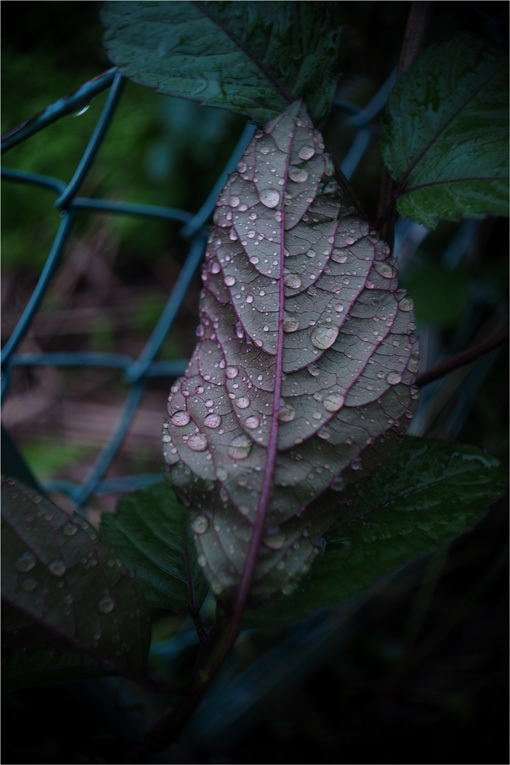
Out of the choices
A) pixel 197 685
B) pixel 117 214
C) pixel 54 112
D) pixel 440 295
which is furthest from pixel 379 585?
pixel 54 112

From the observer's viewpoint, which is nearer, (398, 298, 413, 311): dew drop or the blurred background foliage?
(398, 298, 413, 311): dew drop

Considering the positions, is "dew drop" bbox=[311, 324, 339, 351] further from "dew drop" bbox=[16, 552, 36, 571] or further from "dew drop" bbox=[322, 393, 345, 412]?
"dew drop" bbox=[16, 552, 36, 571]

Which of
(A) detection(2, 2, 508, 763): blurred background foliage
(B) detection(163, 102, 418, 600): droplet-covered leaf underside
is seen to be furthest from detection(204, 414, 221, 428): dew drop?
(A) detection(2, 2, 508, 763): blurred background foliage

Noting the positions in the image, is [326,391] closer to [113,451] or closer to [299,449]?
[299,449]

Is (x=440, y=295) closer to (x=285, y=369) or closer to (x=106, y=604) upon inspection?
(x=285, y=369)

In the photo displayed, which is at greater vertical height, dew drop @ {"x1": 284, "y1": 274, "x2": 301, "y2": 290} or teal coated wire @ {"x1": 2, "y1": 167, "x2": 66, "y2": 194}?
teal coated wire @ {"x1": 2, "y1": 167, "x2": 66, "y2": 194}

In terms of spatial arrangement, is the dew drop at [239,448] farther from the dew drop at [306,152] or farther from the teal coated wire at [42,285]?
the teal coated wire at [42,285]
